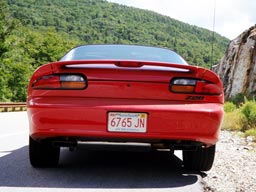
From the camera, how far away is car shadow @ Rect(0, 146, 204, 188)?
357 centimetres

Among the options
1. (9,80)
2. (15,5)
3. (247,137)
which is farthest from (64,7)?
(247,137)

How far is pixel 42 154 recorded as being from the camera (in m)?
4.11

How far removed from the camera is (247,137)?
8.73 m

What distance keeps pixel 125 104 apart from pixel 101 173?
824 millimetres

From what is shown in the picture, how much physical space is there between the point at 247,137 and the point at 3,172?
6025mm

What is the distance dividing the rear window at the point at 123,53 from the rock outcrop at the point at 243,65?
1613cm

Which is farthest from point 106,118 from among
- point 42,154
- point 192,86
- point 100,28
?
point 100,28

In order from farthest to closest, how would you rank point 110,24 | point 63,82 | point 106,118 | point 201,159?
point 110,24 < point 201,159 < point 63,82 < point 106,118

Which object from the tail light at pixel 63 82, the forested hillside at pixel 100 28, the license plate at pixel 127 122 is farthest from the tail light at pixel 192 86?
the forested hillside at pixel 100 28

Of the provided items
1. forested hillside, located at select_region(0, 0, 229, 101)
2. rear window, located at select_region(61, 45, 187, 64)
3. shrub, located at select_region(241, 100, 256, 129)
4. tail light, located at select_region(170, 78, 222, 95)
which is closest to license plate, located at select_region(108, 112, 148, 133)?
tail light, located at select_region(170, 78, 222, 95)

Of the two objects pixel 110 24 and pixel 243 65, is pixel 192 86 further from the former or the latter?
pixel 110 24

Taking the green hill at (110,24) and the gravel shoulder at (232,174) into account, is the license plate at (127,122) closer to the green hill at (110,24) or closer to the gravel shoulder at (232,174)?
the gravel shoulder at (232,174)

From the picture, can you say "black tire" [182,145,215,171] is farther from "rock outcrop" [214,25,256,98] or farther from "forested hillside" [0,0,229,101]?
"forested hillside" [0,0,229,101]

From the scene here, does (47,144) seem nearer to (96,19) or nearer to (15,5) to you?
(15,5)
